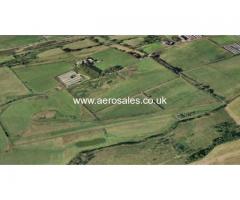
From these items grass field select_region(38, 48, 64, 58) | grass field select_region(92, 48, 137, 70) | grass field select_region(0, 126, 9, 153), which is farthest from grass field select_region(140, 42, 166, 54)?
grass field select_region(0, 126, 9, 153)

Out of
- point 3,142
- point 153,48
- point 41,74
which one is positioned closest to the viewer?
point 3,142

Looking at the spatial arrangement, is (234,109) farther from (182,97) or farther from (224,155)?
(224,155)

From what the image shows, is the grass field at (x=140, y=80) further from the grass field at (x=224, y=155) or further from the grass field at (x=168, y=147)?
the grass field at (x=224, y=155)

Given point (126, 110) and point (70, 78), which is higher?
point (70, 78)

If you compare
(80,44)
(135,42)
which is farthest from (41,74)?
(135,42)

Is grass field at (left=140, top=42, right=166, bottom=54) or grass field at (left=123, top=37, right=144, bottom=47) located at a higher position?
grass field at (left=123, top=37, right=144, bottom=47)

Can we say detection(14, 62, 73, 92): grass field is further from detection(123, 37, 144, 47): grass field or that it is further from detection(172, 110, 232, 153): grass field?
detection(172, 110, 232, 153): grass field

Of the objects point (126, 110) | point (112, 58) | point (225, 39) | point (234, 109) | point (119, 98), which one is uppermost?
point (225, 39)
